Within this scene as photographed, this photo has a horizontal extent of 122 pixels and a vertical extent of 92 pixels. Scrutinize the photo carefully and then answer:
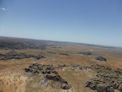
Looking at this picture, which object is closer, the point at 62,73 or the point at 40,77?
the point at 40,77

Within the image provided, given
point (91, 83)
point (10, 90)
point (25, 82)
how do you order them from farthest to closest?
point (91, 83), point (25, 82), point (10, 90)

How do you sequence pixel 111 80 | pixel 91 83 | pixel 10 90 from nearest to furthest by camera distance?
1. pixel 10 90
2. pixel 91 83
3. pixel 111 80

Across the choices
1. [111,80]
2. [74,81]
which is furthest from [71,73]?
[111,80]

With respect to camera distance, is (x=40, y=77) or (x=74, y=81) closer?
(x=40, y=77)

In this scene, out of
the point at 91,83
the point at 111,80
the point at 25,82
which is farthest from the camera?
the point at 111,80

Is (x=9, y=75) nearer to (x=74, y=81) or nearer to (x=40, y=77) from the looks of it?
(x=40, y=77)

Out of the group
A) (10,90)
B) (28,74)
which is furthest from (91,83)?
(10,90)

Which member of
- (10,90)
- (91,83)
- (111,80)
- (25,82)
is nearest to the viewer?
(10,90)

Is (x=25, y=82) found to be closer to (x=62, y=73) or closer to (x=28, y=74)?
(x=28, y=74)

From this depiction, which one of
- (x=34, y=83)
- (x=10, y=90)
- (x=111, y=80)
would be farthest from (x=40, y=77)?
(x=111, y=80)
